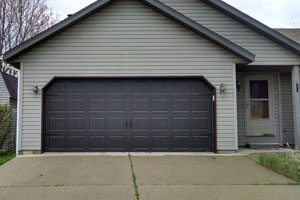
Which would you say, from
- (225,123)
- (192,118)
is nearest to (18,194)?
(192,118)

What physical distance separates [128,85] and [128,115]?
96cm

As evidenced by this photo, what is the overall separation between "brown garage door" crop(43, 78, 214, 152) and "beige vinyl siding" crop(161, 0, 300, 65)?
7.60ft

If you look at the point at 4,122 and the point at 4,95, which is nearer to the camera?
the point at 4,122

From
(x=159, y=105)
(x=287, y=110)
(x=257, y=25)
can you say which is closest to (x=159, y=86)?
(x=159, y=105)

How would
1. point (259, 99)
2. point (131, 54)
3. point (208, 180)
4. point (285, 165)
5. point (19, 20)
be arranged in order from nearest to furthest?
point (208, 180) < point (285, 165) < point (131, 54) < point (259, 99) < point (19, 20)

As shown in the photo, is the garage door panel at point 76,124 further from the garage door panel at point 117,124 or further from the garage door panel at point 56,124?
the garage door panel at point 117,124

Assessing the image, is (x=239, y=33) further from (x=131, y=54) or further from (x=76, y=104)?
(x=76, y=104)

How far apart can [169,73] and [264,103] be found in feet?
13.6

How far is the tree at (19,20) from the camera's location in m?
19.3

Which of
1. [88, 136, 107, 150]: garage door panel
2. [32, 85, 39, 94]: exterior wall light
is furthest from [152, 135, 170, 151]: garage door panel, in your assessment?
[32, 85, 39, 94]: exterior wall light

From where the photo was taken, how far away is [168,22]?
25.9ft

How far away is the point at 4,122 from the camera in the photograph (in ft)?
29.7

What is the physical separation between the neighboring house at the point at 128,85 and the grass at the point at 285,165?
4.39 ft

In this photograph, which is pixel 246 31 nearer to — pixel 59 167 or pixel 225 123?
pixel 225 123
